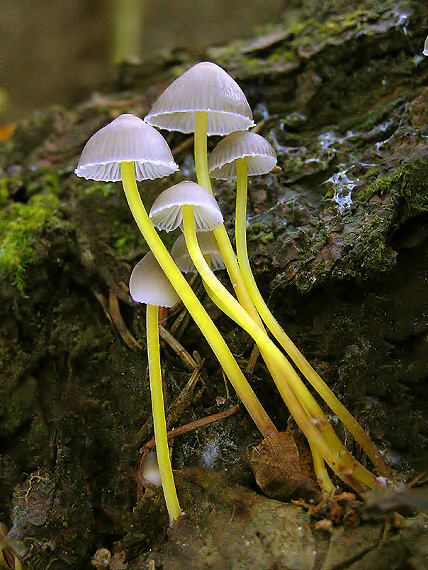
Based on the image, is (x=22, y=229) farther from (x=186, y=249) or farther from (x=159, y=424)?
(x=159, y=424)

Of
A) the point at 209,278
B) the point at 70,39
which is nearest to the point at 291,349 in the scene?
the point at 209,278

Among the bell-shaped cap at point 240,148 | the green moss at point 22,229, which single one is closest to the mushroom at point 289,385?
the bell-shaped cap at point 240,148

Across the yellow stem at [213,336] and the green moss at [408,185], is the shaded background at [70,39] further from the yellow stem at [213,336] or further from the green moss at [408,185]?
the yellow stem at [213,336]

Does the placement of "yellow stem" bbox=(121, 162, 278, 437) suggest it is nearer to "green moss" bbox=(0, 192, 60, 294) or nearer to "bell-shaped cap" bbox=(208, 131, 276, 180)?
"bell-shaped cap" bbox=(208, 131, 276, 180)

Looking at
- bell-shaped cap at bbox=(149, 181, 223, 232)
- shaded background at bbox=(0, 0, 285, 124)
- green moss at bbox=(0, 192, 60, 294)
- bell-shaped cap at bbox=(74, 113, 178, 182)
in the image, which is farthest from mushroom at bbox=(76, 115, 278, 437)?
shaded background at bbox=(0, 0, 285, 124)

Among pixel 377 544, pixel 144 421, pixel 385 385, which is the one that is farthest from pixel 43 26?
pixel 377 544
